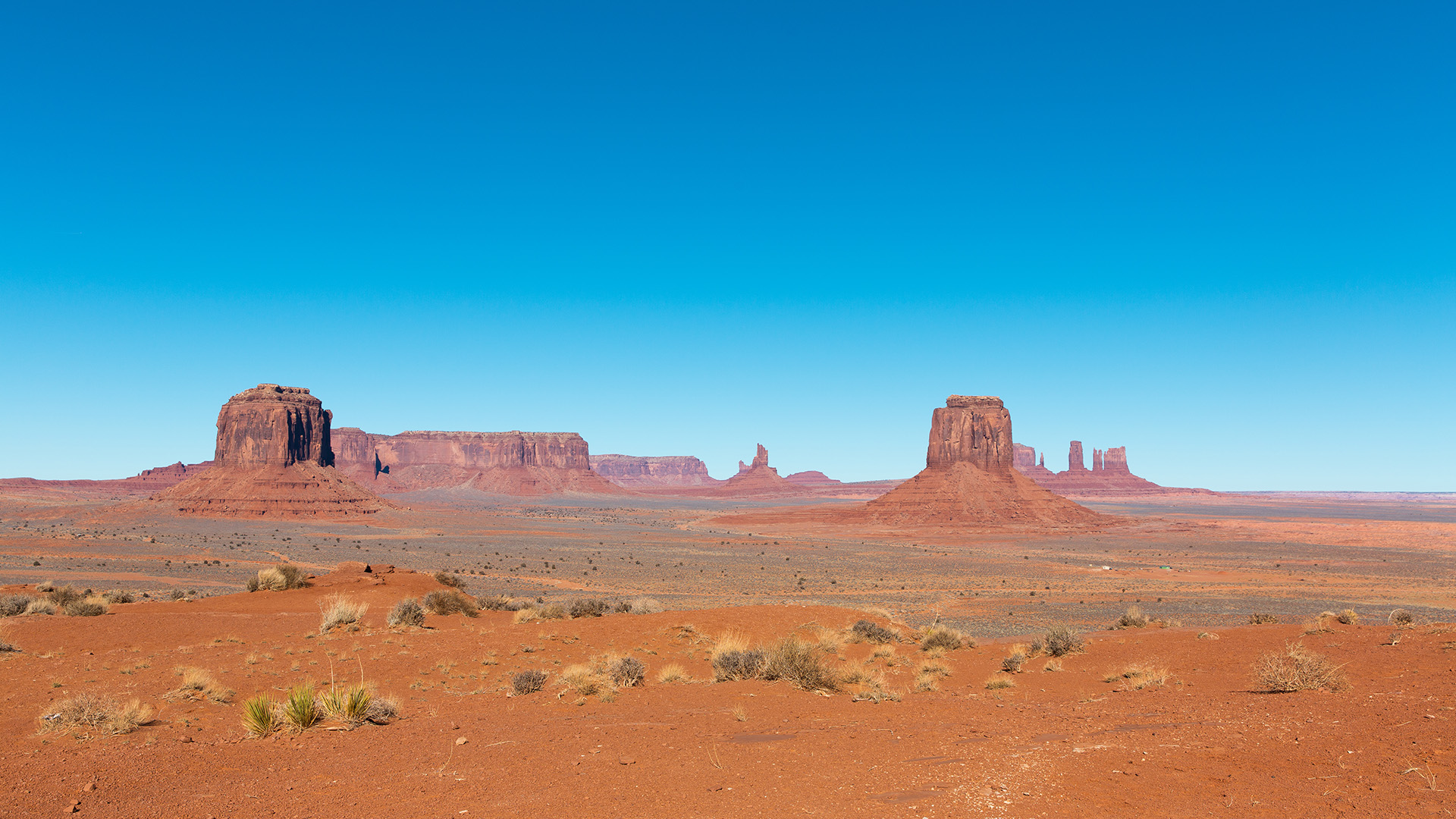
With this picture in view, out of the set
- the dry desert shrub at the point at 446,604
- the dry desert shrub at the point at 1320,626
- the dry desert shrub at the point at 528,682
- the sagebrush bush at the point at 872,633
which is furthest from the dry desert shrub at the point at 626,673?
the dry desert shrub at the point at 1320,626

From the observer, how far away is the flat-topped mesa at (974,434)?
106 m

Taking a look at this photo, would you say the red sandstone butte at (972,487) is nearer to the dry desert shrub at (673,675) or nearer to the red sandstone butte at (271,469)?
the red sandstone butte at (271,469)

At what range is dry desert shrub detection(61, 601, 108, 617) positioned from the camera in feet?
67.2

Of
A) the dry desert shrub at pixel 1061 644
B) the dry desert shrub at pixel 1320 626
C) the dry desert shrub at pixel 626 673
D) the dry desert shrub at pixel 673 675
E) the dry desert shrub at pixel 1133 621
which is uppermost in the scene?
the dry desert shrub at pixel 626 673

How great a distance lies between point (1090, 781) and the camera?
23.8ft

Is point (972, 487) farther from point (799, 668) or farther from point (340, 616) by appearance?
point (799, 668)

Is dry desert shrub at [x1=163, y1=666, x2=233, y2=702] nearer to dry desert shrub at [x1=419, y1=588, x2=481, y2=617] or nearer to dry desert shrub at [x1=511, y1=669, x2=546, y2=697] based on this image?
dry desert shrub at [x1=511, y1=669, x2=546, y2=697]

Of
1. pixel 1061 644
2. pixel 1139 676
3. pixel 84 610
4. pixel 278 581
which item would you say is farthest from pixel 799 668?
pixel 278 581

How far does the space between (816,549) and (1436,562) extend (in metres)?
43.8

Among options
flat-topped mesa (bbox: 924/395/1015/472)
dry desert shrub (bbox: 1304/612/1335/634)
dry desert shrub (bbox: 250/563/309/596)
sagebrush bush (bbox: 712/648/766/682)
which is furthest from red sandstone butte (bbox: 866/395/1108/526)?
sagebrush bush (bbox: 712/648/766/682)

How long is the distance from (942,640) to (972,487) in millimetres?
84862

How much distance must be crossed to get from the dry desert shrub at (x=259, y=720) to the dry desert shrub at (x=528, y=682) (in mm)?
4086

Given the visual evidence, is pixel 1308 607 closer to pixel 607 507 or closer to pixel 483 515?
pixel 483 515

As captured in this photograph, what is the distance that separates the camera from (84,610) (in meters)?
20.6
